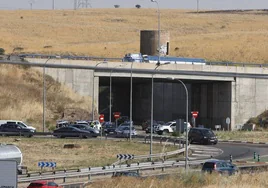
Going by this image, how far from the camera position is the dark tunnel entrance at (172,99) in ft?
327

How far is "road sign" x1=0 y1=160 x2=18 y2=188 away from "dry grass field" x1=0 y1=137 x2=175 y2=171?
24764 millimetres

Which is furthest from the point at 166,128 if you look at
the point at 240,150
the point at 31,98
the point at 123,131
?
the point at 240,150

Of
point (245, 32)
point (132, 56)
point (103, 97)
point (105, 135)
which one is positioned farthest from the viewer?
point (245, 32)

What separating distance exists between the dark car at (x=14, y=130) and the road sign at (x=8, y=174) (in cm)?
4795

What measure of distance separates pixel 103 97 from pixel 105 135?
46703 mm

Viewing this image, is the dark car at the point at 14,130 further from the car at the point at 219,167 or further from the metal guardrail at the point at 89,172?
the car at the point at 219,167

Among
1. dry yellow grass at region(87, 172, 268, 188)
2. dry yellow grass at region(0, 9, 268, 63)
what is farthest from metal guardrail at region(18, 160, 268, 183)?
dry yellow grass at region(0, 9, 268, 63)

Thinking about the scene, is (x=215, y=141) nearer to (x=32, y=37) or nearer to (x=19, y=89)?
(x=19, y=89)

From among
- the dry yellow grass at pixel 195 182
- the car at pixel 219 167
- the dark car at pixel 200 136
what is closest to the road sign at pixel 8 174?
the dry yellow grass at pixel 195 182

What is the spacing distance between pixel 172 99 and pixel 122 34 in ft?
217

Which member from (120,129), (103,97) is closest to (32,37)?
(103,97)

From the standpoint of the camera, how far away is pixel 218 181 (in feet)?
112

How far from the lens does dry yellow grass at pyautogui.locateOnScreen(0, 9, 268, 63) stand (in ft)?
478

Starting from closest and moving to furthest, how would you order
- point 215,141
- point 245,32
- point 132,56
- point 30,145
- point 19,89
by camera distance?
point 30,145
point 215,141
point 19,89
point 132,56
point 245,32
